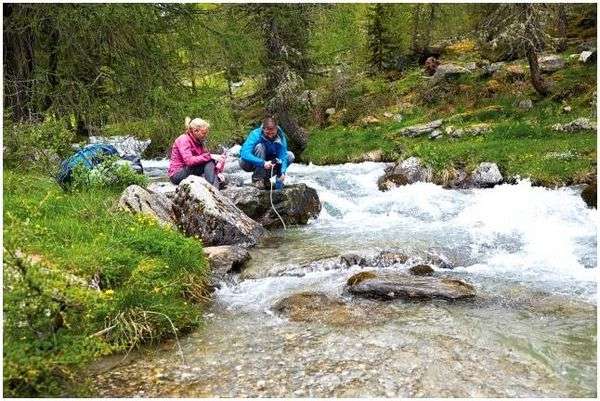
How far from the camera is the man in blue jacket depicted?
11.6 meters

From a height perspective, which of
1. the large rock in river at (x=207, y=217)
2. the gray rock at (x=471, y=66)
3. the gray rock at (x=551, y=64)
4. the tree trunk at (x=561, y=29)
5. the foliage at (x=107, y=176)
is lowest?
the large rock in river at (x=207, y=217)

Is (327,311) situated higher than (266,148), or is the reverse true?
(266,148)

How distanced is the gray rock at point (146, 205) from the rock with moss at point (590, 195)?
8214mm

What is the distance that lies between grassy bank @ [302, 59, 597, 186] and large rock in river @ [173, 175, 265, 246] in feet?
23.6

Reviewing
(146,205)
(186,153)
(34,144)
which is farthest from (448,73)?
(34,144)

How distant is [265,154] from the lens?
1198 centimetres

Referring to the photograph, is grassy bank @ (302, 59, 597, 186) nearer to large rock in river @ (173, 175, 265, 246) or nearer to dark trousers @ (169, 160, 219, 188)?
dark trousers @ (169, 160, 219, 188)

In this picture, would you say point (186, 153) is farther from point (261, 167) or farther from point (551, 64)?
point (551, 64)

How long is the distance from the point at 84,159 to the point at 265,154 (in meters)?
3.83

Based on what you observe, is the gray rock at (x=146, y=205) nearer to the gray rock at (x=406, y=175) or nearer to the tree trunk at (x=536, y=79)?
the gray rock at (x=406, y=175)

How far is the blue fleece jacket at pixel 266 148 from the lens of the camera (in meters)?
11.5

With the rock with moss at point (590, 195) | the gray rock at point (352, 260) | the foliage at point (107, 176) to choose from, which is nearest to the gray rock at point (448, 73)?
the rock with moss at point (590, 195)

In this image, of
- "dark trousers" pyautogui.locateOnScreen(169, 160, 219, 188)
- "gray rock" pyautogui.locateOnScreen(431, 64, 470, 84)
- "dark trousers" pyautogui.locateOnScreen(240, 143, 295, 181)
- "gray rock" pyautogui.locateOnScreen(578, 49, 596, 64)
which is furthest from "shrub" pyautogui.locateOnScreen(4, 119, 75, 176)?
"gray rock" pyautogui.locateOnScreen(578, 49, 596, 64)

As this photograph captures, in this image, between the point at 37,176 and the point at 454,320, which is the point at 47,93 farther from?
the point at 454,320
